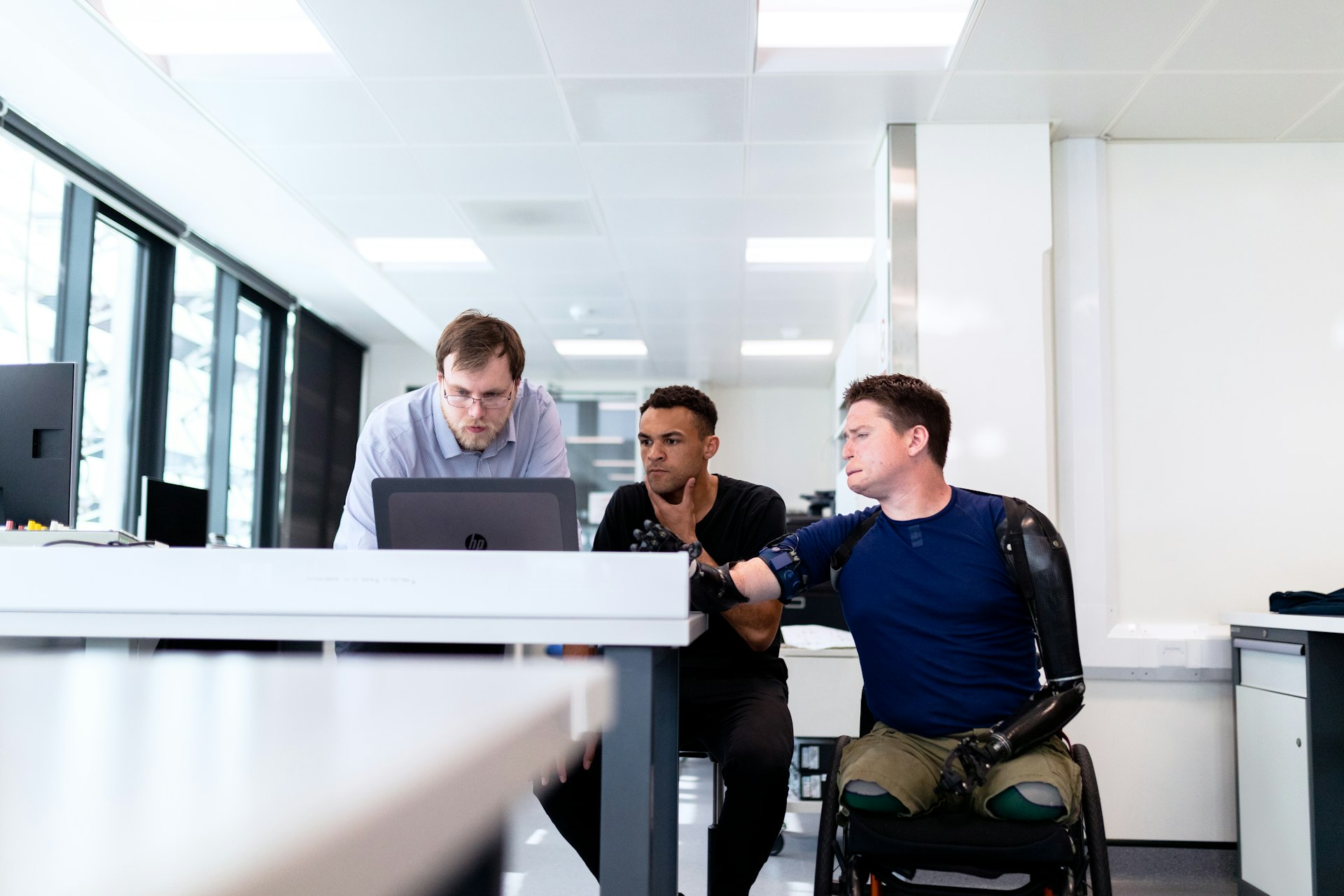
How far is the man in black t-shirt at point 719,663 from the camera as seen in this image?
1839mm

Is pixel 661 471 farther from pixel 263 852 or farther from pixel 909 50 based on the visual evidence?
pixel 263 852

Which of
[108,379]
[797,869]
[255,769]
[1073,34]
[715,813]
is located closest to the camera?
[255,769]

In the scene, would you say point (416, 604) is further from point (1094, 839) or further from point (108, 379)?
point (108, 379)

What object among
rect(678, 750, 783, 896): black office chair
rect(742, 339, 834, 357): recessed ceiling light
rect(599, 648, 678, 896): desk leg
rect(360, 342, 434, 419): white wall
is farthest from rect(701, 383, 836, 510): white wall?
rect(599, 648, 678, 896): desk leg

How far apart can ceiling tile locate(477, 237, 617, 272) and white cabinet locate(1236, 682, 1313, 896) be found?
10.5ft

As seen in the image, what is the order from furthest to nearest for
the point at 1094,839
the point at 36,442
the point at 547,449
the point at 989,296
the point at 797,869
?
the point at 989,296 < the point at 797,869 < the point at 547,449 < the point at 36,442 < the point at 1094,839

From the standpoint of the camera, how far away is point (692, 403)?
2.42m

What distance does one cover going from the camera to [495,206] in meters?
4.32

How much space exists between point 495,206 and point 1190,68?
2.63 metres

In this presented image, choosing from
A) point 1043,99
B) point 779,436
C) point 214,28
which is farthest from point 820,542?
point 779,436

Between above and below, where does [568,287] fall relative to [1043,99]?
below

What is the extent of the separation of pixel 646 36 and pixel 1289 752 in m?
2.65

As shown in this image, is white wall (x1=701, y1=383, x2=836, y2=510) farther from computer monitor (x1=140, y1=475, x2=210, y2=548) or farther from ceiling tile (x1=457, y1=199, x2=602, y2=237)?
computer monitor (x1=140, y1=475, x2=210, y2=548)

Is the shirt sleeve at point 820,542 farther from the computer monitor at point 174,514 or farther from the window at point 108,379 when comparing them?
the window at point 108,379
